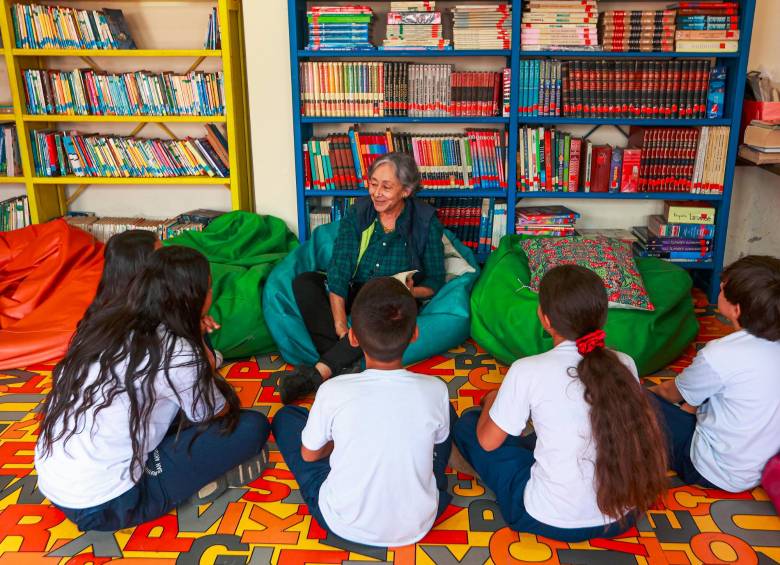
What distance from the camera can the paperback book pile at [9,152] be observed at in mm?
4344

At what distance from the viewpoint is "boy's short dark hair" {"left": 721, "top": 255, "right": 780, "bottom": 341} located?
2.12 meters

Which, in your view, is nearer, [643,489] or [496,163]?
[643,489]

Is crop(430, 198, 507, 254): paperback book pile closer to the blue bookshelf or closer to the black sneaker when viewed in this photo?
the blue bookshelf

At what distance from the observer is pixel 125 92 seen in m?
4.18

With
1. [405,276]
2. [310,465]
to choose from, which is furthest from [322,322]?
[310,465]

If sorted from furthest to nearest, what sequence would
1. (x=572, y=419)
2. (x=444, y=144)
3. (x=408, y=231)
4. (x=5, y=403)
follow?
(x=444, y=144) < (x=408, y=231) < (x=5, y=403) < (x=572, y=419)

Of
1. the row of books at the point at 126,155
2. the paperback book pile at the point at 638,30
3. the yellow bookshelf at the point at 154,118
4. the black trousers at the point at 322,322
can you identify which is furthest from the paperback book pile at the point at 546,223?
the row of books at the point at 126,155

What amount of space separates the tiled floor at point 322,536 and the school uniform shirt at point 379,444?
0.18 metres

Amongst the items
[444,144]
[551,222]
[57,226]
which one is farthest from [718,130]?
[57,226]

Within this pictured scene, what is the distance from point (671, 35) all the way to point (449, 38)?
1.13 m

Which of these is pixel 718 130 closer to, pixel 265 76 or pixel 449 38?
pixel 449 38

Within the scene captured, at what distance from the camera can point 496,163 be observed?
13.3ft

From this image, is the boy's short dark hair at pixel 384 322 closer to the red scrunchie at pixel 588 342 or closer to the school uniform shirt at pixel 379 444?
the school uniform shirt at pixel 379 444

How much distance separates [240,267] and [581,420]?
7.59ft
